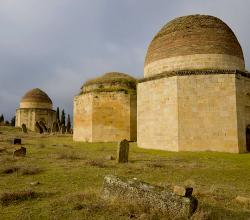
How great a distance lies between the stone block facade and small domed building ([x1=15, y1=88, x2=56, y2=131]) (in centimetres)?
2793

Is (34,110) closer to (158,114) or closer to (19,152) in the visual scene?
(19,152)

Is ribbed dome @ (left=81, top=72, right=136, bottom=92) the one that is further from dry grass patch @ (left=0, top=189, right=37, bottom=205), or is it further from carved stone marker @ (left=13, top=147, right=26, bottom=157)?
dry grass patch @ (left=0, top=189, right=37, bottom=205)

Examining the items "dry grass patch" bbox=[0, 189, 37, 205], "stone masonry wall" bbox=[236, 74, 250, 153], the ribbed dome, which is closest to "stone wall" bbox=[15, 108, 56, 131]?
the ribbed dome

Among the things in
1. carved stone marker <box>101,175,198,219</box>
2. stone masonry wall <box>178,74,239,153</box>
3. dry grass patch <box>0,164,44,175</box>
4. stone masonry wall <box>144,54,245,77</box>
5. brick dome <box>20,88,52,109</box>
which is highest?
brick dome <box>20,88,52,109</box>

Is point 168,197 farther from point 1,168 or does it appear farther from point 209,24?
point 209,24

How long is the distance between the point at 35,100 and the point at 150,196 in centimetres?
3510

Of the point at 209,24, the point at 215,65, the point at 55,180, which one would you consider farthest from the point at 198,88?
the point at 55,180

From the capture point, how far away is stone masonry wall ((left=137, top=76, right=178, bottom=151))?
36.2ft

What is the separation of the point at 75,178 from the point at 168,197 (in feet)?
10.2

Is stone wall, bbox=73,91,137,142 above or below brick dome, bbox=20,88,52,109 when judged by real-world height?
below

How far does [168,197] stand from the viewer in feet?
10.4

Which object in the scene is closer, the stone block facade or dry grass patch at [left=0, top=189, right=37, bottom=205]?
dry grass patch at [left=0, top=189, right=37, bottom=205]

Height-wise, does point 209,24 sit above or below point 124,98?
above

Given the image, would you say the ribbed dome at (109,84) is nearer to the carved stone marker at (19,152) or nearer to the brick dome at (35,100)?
the carved stone marker at (19,152)
